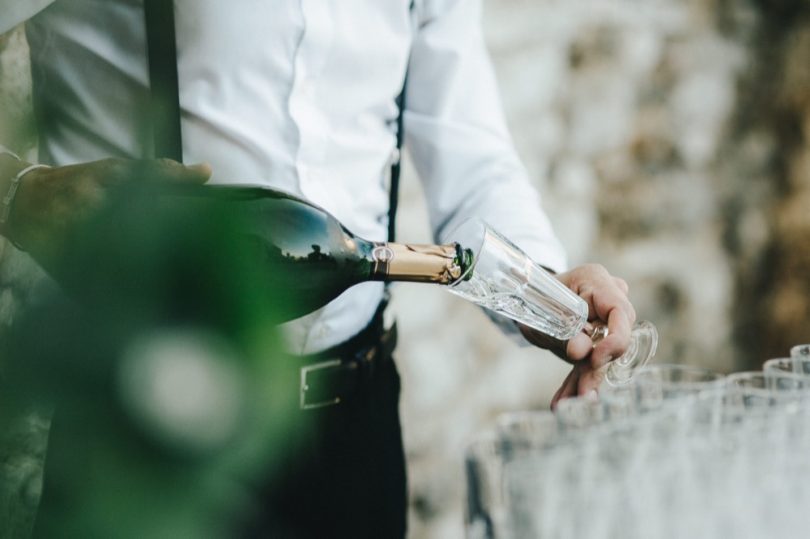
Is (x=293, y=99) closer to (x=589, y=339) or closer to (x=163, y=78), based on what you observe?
(x=163, y=78)

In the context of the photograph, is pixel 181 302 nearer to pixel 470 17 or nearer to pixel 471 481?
pixel 471 481

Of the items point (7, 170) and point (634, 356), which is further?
point (634, 356)

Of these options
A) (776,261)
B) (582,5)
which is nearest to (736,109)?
(776,261)

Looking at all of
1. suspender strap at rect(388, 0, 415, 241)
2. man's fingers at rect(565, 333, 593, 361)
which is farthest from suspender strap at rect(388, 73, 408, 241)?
man's fingers at rect(565, 333, 593, 361)

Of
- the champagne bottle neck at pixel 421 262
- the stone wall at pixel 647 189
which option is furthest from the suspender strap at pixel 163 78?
the stone wall at pixel 647 189

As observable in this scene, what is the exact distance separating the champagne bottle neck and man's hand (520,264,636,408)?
171 mm

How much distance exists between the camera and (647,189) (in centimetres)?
225

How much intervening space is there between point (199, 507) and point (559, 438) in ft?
1.38

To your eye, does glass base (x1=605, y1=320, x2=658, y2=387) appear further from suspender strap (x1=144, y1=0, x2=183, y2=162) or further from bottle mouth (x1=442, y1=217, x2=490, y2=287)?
suspender strap (x1=144, y1=0, x2=183, y2=162)

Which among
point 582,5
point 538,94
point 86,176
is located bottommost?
point 86,176

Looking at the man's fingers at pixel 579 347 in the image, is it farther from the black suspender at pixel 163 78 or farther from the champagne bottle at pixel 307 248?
the black suspender at pixel 163 78

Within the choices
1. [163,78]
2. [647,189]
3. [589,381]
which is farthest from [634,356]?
[647,189]

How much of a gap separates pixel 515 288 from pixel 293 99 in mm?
364

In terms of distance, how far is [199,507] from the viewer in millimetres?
886
